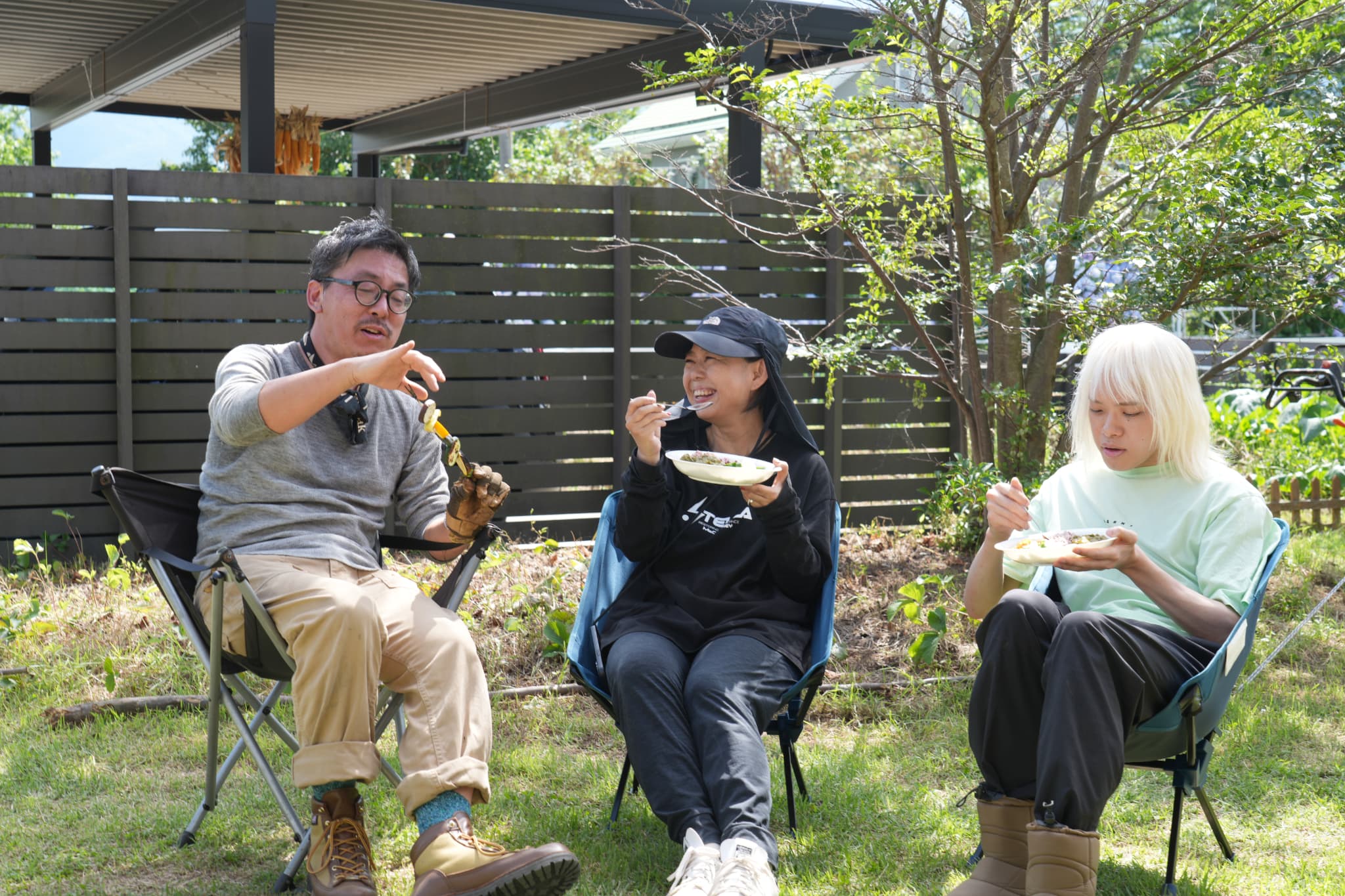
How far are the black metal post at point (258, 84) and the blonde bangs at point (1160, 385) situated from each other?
186 inches

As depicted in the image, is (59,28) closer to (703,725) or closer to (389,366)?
(389,366)

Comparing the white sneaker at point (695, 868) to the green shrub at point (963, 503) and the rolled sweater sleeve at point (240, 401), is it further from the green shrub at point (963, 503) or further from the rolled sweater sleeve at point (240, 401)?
the green shrub at point (963, 503)

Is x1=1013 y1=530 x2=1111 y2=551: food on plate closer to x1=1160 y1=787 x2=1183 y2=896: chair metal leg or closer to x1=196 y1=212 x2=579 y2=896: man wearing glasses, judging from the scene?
x1=1160 y1=787 x2=1183 y2=896: chair metal leg

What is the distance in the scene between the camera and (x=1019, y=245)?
533 centimetres

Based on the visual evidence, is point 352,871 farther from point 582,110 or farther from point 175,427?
point 582,110

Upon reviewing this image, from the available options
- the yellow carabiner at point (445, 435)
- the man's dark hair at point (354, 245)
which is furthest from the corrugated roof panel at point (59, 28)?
the yellow carabiner at point (445, 435)

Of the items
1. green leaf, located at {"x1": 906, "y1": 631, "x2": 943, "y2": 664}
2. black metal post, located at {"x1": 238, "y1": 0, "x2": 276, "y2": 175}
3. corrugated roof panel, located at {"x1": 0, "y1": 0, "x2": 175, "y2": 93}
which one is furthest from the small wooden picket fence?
corrugated roof panel, located at {"x1": 0, "y1": 0, "x2": 175, "y2": 93}

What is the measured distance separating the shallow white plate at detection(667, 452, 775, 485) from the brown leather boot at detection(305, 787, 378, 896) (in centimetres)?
103

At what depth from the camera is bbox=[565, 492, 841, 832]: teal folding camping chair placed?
293 cm

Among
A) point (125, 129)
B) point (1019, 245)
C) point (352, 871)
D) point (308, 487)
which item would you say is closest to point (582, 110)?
point (1019, 245)

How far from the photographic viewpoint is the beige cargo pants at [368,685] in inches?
101

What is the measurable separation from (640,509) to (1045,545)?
3.27ft

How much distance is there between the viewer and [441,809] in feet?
8.26

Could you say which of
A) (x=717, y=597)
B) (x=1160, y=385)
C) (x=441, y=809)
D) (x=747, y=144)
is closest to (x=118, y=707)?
(x=441, y=809)
